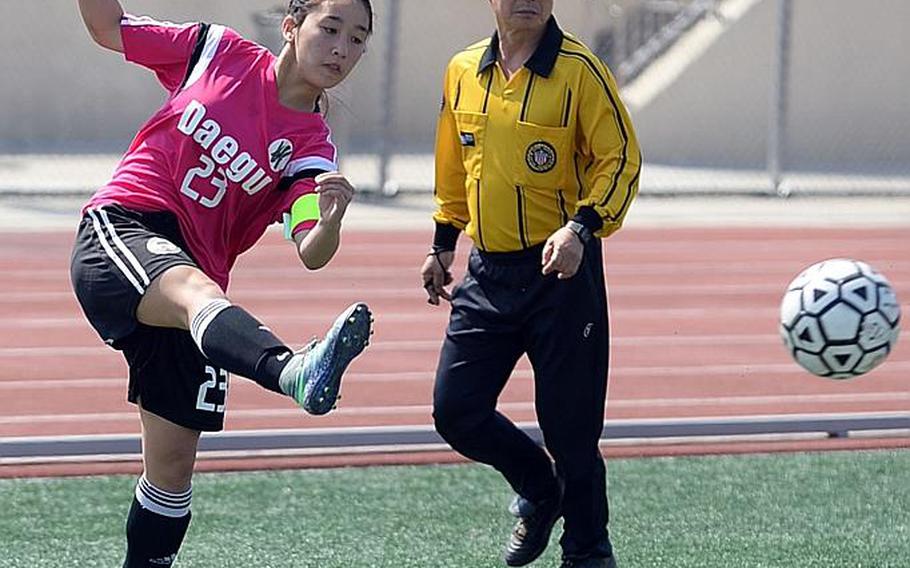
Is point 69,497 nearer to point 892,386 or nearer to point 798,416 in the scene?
point 798,416

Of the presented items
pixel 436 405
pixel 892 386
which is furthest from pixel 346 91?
pixel 436 405

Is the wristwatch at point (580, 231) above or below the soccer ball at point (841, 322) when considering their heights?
above

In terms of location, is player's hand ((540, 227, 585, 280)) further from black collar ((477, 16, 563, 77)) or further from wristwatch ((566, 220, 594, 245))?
black collar ((477, 16, 563, 77))

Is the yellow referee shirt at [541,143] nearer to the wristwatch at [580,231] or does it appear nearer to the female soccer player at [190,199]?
the wristwatch at [580,231]

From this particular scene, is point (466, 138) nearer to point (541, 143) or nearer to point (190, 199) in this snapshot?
point (541, 143)

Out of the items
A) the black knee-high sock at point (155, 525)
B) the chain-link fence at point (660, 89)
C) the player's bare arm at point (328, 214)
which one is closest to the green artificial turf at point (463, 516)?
the black knee-high sock at point (155, 525)

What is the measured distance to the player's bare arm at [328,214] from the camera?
4.07m

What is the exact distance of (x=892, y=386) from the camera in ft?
27.2

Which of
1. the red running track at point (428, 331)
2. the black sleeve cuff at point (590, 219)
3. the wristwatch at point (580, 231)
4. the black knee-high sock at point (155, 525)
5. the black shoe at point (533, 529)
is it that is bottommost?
the red running track at point (428, 331)

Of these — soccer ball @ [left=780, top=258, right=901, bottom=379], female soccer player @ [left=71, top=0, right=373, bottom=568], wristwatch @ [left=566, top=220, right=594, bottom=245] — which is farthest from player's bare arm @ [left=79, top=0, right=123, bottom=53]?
soccer ball @ [left=780, top=258, right=901, bottom=379]

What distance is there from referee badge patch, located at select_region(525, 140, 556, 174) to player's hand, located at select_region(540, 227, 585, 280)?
30 cm

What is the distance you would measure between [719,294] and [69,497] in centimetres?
563

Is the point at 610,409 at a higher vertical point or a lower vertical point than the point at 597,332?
lower

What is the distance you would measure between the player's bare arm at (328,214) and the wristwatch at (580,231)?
2.55ft
